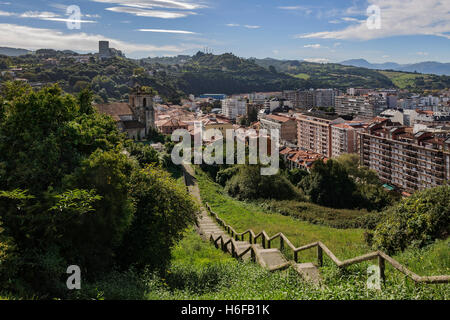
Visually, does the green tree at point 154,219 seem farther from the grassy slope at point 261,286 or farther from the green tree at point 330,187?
the green tree at point 330,187

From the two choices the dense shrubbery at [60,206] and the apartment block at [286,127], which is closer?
the dense shrubbery at [60,206]

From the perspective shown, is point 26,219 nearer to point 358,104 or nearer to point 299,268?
point 299,268

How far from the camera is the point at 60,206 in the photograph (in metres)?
7.71

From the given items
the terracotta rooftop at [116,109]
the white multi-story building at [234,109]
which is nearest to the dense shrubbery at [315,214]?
the terracotta rooftop at [116,109]

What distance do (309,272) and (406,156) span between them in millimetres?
49671

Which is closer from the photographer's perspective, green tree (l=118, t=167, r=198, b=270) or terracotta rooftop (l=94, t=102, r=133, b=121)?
green tree (l=118, t=167, r=198, b=270)

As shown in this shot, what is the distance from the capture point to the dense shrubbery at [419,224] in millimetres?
10531

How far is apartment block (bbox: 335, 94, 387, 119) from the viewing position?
112375 millimetres

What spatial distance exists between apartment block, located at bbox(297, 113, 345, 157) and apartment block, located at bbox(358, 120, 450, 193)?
380 inches

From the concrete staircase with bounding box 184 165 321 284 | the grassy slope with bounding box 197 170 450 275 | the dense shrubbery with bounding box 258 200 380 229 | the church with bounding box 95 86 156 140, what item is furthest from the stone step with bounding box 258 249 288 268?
the church with bounding box 95 86 156 140

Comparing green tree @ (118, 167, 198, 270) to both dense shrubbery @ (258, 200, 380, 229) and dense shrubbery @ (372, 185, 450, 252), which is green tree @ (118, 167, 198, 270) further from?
dense shrubbery @ (258, 200, 380, 229)

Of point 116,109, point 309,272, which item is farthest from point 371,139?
point 309,272

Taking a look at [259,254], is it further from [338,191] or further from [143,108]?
[143,108]

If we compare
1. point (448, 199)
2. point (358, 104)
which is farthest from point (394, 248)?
point (358, 104)
